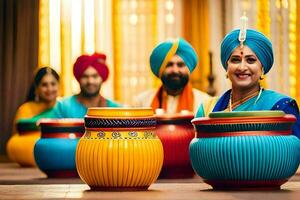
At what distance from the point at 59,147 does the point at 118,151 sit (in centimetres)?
160

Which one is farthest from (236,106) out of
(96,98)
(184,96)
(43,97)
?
(43,97)

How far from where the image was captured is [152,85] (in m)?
9.62

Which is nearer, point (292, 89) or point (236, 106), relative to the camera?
point (236, 106)

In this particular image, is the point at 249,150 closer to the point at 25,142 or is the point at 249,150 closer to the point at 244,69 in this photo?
the point at 244,69

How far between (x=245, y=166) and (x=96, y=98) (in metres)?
3.01

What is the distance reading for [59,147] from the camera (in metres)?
4.48

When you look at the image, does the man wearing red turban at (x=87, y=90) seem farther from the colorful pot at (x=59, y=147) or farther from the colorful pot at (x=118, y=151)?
the colorful pot at (x=118, y=151)

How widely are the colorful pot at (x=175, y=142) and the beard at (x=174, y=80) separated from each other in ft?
2.95

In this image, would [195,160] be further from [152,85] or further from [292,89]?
[152,85]

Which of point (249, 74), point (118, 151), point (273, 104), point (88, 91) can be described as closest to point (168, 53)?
point (88, 91)

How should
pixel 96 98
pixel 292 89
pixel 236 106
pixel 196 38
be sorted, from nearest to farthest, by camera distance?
pixel 236 106 → pixel 96 98 → pixel 292 89 → pixel 196 38

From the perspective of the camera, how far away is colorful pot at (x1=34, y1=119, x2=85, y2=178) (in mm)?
4434

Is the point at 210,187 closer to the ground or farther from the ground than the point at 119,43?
closer to the ground

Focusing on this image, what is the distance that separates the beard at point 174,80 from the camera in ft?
17.1
